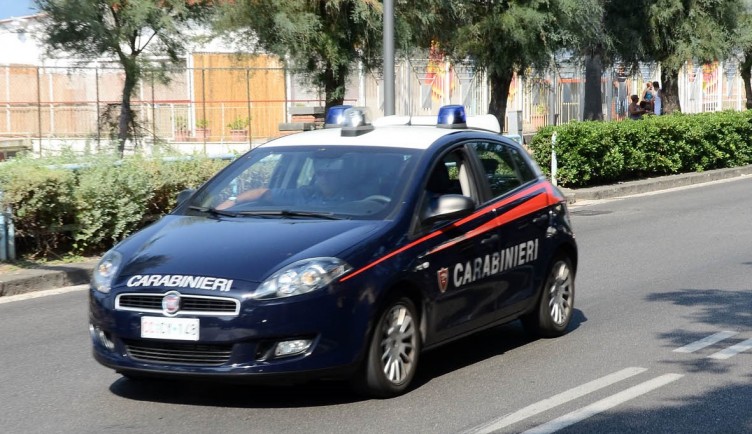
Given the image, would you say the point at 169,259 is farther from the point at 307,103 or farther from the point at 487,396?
the point at 307,103

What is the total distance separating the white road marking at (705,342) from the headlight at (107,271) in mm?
3873

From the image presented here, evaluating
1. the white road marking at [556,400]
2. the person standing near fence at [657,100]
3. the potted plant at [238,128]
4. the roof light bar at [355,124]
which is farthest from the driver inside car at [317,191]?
the person standing near fence at [657,100]

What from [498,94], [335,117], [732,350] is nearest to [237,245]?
[335,117]

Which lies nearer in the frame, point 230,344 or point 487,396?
point 230,344

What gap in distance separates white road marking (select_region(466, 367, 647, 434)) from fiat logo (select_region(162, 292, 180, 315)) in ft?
5.47

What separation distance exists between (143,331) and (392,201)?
1.71 m

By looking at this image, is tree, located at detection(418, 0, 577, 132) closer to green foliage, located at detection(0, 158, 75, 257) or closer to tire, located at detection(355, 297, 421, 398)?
green foliage, located at detection(0, 158, 75, 257)

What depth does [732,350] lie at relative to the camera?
822 cm

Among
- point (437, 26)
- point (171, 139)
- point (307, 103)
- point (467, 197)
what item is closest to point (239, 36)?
point (437, 26)

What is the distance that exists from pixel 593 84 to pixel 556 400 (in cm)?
2561

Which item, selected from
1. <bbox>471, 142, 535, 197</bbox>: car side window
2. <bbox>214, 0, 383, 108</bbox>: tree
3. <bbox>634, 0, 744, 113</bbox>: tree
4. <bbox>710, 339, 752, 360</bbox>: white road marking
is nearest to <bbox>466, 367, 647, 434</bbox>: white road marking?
<bbox>710, 339, 752, 360</bbox>: white road marking

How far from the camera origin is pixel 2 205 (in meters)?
11.9

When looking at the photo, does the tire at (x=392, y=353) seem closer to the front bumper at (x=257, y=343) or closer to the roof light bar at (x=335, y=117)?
the front bumper at (x=257, y=343)

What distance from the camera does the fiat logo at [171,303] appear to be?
632cm
